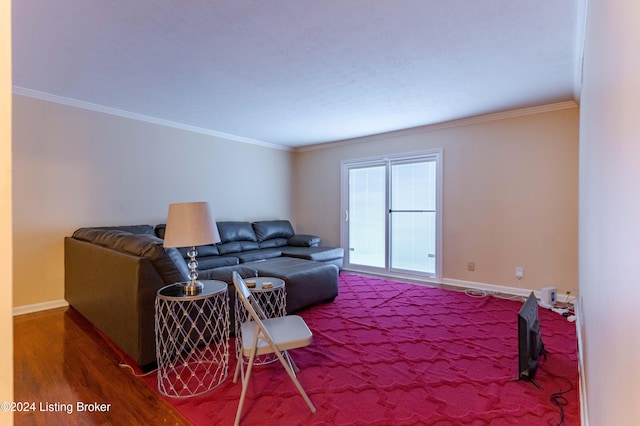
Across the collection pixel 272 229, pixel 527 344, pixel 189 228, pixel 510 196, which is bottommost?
pixel 527 344

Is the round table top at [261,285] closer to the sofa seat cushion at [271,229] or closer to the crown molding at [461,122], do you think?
the sofa seat cushion at [271,229]

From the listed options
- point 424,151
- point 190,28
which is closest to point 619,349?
point 190,28

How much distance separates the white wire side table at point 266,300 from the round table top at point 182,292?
22 centimetres

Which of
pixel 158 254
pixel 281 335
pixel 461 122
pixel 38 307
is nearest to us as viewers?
pixel 281 335

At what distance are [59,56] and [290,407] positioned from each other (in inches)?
127

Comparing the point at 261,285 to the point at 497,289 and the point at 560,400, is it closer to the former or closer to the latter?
the point at 560,400

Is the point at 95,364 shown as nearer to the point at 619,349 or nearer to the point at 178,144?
the point at 619,349

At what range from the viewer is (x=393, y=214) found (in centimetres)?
511

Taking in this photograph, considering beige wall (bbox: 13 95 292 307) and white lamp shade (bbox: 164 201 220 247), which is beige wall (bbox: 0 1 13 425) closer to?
white lamp shade (bbox: 164 201 220 247)

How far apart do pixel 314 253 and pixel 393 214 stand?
1.49 m

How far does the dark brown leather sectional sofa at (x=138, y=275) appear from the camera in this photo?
83.5 inches

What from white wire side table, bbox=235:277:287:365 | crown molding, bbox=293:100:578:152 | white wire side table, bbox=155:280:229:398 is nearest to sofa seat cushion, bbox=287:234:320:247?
crown molding, bbox=293:100:578:152

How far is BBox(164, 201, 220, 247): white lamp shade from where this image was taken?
201 centimetres

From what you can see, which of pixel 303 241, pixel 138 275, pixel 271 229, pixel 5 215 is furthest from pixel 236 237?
pixel 5 215
